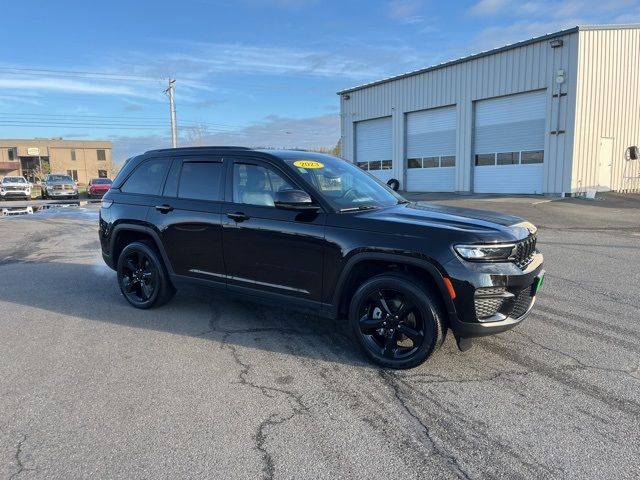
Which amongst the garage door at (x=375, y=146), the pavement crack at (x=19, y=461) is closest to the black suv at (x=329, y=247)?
the pavement crack at (x=19, y=461)

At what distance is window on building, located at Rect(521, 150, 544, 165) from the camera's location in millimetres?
21891

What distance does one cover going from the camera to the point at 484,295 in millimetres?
3662

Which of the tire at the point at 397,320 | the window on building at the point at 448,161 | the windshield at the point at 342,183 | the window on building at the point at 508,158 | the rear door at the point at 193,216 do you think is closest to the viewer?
the tire at the point at 397,320

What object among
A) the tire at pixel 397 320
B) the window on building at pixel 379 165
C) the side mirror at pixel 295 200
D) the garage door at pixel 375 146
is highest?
the garage door at pixel 375 146

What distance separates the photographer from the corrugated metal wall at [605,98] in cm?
2038

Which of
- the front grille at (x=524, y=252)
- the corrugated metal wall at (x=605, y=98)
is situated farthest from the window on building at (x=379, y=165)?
the front grille at (x=524, y=252)

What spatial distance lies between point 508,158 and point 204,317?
21102mm

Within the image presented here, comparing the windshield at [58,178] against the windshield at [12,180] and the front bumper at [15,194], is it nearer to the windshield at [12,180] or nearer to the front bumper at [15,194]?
the front bumper at [15,194]

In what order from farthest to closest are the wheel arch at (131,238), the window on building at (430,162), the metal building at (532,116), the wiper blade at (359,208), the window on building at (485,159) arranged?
1. the window on building at (430,162)
2. the window on building at (485,159)
3. the metal building at (532,116)
4. the wheel arch at (131,238)
5. the wiper blade at (359,208)

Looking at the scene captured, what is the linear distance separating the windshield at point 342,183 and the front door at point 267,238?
0.23 m

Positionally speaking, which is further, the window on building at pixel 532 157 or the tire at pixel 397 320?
the window on building at pixel 532 157

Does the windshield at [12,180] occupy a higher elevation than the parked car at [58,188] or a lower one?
higher

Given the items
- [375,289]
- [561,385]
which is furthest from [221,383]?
Answer: [561,385]

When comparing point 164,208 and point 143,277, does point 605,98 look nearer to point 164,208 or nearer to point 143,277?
point 164,208
